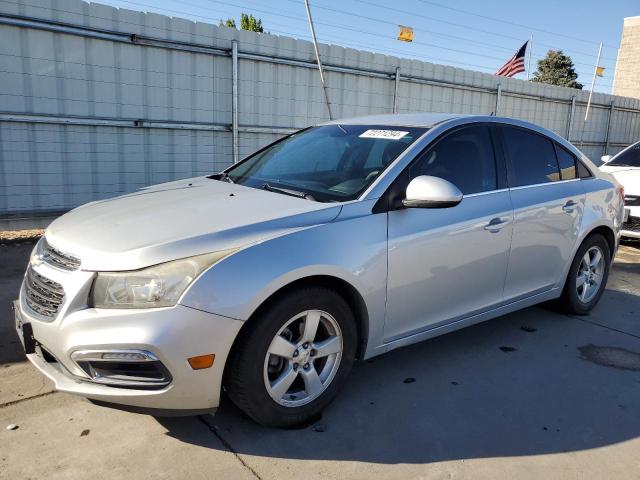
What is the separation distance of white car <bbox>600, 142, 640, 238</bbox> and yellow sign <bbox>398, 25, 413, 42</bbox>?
4.11 meters

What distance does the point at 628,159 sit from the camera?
27.5 ft

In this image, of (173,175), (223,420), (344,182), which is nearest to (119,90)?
(173,175)

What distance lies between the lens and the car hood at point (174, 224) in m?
2.41

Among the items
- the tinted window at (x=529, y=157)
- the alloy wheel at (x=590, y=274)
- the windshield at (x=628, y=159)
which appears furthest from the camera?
the windshield at (x=628, y=159)

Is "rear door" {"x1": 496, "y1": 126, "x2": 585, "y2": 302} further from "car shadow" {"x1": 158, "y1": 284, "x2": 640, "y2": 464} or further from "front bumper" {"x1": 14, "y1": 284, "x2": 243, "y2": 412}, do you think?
"front bumper" {"x1": 14, "y1": 284, "x2": 243, "y2": 412}

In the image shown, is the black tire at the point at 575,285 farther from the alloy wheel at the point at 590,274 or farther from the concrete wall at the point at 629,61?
the concrete wall at the point at 629,61

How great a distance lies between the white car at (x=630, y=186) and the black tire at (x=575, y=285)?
2.91m

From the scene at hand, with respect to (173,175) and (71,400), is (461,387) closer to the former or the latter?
→ (71,400)

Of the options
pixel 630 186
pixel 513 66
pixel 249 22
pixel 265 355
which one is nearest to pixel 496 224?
pixel 265 355

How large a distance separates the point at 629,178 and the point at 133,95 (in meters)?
6.99

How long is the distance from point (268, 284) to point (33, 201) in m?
5.51

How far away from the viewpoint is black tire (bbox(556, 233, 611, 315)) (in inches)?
175

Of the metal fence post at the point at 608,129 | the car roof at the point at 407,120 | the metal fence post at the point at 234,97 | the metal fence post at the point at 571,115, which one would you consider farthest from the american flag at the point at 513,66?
the car roof at the point at 407,120

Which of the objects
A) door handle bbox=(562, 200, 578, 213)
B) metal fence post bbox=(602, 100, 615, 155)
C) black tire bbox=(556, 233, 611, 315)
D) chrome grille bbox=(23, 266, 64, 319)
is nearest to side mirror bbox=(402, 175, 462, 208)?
door handle bbox=(562, 200, 578, 213)
